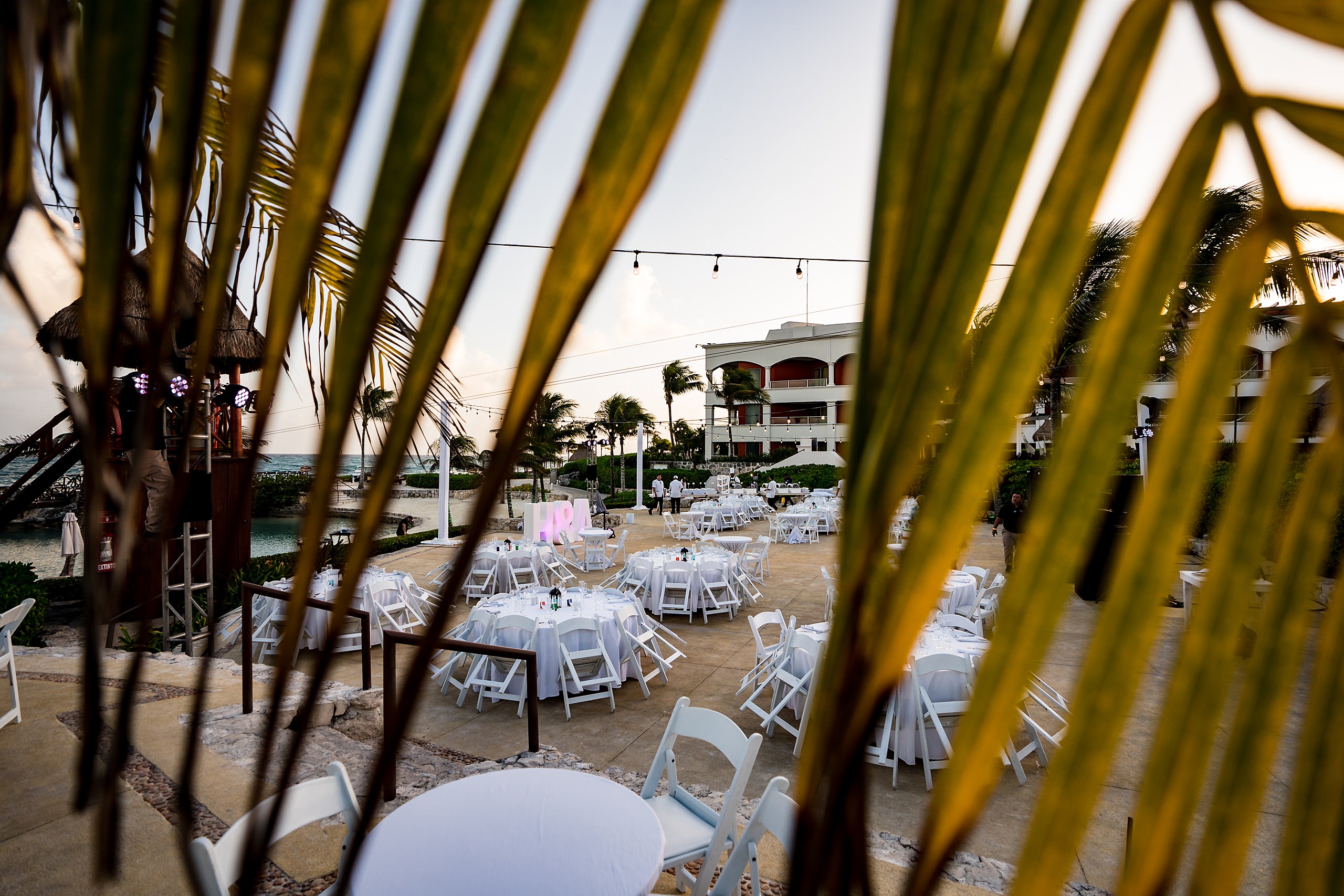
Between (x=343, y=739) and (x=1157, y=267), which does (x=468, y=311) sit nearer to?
(x=1157, y=267)

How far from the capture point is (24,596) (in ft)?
20.4

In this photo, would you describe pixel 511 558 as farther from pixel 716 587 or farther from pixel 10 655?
pixel 10 655

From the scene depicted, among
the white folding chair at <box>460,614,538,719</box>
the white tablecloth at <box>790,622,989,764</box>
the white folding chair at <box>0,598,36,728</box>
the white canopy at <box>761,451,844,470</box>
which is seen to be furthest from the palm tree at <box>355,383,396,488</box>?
the white canopy at <box>761,451,844,470</box>

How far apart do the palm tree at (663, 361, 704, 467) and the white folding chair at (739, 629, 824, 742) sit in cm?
2878

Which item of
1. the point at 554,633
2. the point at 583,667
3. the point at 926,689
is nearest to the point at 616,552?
the point at 583,667

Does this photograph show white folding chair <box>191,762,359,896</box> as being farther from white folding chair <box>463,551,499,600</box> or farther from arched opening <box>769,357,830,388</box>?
arched opening <box>769,357,830,388</box>

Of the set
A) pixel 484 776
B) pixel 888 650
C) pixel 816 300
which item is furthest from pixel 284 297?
pixel 484 776

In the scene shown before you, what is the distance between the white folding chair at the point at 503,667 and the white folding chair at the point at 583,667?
21 centimetres

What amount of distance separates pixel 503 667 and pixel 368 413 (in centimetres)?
479

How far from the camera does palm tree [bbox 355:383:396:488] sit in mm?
228

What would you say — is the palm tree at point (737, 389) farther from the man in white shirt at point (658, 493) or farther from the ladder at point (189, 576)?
the ladder at point (189, 576)

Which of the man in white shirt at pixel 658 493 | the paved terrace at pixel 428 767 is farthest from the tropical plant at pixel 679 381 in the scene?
the paved terrace at pixel 428 767

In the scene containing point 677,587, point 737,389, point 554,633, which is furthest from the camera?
point 737,389

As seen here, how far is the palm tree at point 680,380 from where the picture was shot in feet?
110
